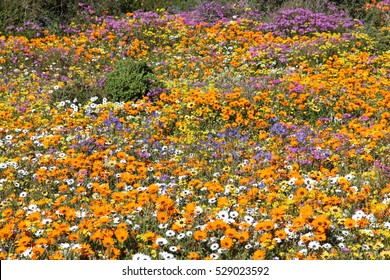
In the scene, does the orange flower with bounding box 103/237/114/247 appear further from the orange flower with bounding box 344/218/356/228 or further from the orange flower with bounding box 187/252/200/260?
the orange flower with bounding box 344/218/356/228

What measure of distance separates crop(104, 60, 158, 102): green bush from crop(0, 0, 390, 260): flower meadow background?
18 centimetres

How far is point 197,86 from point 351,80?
131 inches

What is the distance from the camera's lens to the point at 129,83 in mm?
10688

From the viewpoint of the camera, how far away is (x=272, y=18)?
54.6ft

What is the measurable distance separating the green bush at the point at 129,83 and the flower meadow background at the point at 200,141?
0.18 m

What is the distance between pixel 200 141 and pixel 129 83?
9.23 ft

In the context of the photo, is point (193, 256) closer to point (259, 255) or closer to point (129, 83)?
point (259, 255)

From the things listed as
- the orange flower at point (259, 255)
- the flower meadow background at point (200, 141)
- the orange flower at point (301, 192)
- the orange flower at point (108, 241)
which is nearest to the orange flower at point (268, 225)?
the flower meadow background at point (200, 141)

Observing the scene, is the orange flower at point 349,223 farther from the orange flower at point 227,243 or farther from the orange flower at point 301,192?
the orange flower at point 227,243

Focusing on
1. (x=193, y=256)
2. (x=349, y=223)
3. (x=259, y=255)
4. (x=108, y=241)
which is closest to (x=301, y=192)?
(x=349, y=223)

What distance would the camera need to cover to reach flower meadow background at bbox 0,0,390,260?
18.2ft

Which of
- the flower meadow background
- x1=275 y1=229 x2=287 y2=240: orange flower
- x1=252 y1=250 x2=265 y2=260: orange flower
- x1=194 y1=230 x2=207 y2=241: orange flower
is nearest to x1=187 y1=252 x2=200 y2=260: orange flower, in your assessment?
the flower meadow background

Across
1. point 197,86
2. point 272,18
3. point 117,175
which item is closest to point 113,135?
point 117,175

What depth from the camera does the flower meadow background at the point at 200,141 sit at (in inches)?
218
